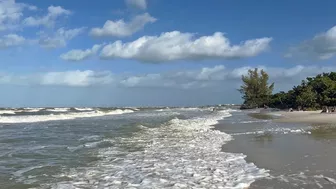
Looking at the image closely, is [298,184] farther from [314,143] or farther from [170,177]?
[314,143]

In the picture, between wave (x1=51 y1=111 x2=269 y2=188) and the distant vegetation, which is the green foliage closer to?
the distant vegetation

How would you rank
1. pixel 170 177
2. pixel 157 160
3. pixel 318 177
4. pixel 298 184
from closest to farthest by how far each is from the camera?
pixel 298 184, pixel 318 177, pixel 170 177, pixel 157 160

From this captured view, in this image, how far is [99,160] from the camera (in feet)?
39.9

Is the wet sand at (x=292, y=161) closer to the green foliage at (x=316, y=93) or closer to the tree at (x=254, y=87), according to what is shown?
the green foliage at (x=316, y=93)

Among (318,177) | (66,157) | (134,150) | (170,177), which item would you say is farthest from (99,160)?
(318,177)

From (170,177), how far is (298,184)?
9.84ft

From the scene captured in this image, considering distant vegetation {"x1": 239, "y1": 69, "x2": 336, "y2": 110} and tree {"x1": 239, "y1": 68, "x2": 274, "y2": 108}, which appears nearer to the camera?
distant vegetation {"x1": 239, "y1": 69, "x2": 336, "y2": 110}

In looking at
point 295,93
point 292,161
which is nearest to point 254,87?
point 295,93

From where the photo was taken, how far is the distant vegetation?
5247 cm

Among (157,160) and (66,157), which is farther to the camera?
(66,157)

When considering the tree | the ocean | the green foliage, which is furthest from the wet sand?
the tree

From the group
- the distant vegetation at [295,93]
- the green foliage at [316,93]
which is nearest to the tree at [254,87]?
the distant vegetation at [295,93]

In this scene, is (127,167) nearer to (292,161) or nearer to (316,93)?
(292,161)

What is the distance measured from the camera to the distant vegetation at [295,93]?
52469 millimetres
